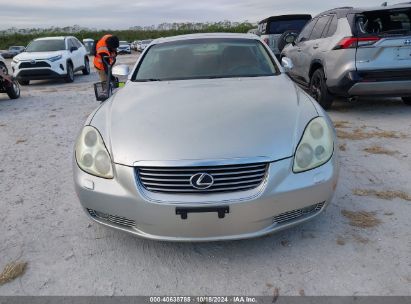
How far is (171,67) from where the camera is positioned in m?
3.90

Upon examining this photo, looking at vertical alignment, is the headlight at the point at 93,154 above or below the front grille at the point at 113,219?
above

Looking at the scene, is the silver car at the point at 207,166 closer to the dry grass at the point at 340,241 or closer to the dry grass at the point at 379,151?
the dry grass at the point at 340,241

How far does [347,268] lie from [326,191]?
1.60 feet

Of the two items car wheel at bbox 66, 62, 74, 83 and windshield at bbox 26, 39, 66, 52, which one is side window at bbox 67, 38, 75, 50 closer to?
windshield at bbox 26, 39, 66, 52

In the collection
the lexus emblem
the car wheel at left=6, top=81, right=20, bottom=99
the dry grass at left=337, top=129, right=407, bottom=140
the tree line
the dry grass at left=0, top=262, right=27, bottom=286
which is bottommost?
the tree line

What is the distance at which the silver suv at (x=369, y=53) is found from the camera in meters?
5.57

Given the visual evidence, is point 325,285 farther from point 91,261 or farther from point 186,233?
point 91,261

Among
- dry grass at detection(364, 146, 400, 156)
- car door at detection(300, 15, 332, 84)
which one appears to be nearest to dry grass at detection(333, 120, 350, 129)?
dry grass at detection(364, 146, 400, 156)

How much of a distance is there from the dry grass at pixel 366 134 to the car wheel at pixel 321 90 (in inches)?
45.1

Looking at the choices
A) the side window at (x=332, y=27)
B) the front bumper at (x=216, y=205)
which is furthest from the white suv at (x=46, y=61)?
the front bumper at (x=216, y=205)

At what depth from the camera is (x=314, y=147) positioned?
2514 mm

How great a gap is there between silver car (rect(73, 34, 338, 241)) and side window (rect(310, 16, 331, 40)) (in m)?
4.39

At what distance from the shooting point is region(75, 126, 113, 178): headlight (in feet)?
8.09

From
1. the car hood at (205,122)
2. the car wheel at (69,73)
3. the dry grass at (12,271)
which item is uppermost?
the car hood at (205,122)
